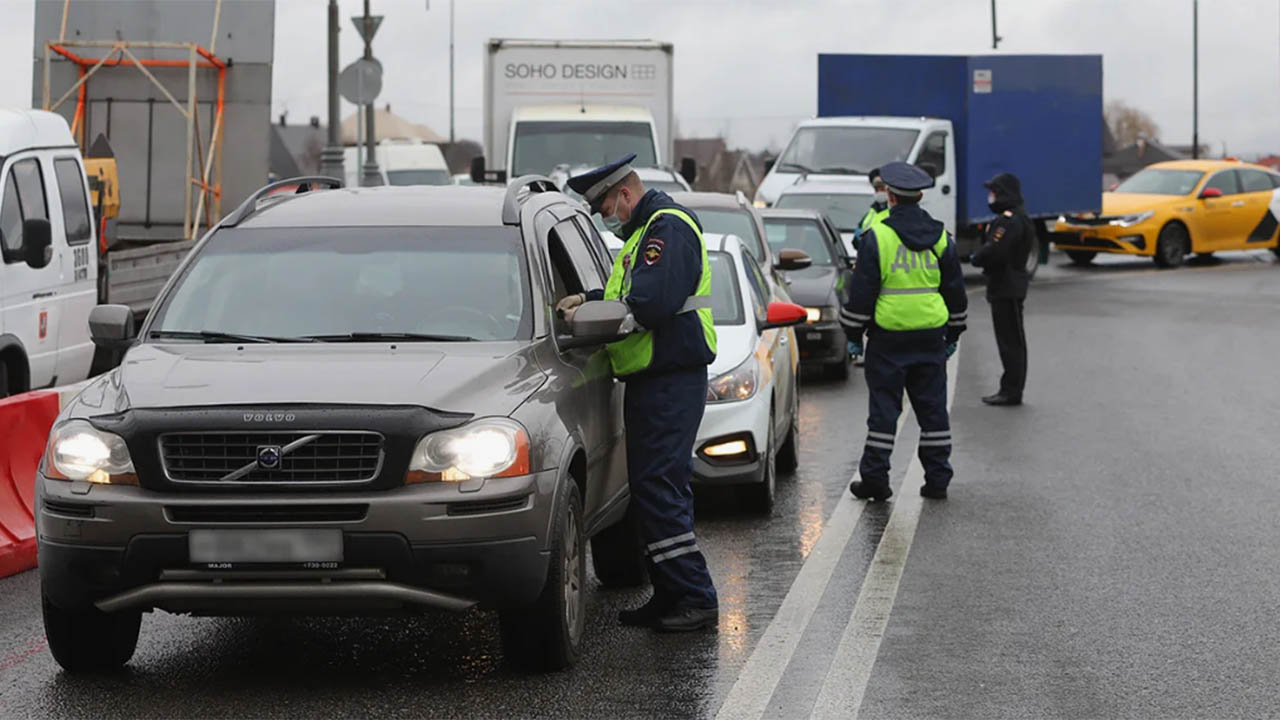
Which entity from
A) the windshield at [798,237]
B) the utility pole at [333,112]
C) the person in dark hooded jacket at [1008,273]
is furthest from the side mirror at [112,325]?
the utility pole at [333,112]

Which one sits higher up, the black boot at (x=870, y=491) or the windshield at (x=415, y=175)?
the windshield at (x=415, y=175)

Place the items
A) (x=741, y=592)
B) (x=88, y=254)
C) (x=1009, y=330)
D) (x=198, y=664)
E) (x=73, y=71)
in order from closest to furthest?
(x=198, y=664)
(x=741, y=592)
(x=88, y=254)
(x=1009, y=330)
(x=73, y=71)

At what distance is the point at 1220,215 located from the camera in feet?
110

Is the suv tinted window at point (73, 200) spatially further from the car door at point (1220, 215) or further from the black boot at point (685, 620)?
Answer: the car door at point (1220, 215)

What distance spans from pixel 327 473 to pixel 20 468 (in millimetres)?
3672

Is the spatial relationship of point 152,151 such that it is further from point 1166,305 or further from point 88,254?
point 1166,305

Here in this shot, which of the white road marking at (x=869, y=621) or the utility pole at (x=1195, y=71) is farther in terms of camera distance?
the utility pole at (x=1195, y=71)

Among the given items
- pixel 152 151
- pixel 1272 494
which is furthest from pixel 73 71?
pixel 1272 494

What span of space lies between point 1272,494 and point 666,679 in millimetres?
5614

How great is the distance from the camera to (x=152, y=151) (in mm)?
19656

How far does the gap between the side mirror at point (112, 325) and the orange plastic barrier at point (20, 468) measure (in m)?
1.74

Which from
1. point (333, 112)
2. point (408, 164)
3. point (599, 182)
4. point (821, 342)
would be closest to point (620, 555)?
point (599, 182)

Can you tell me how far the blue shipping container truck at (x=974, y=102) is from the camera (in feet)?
94.0

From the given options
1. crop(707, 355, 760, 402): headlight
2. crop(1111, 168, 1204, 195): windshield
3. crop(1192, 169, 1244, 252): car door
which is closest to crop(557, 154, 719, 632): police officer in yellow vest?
crop(707, 355, 760, 402): headlight
